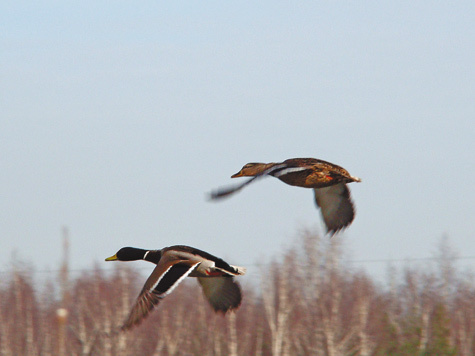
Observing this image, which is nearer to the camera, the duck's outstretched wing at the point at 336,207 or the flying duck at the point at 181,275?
the flying duck at the point at 181,275

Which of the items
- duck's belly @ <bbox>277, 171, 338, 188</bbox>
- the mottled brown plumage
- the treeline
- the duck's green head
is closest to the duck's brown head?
the mottled brown plumage

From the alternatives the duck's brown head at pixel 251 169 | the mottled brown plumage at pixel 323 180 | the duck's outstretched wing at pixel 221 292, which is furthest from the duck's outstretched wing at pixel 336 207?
the duck's outstretched wing at pixel 221 292

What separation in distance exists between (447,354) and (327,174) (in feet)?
104

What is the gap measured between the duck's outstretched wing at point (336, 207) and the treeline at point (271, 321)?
97.7ft

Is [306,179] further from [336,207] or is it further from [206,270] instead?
[206,270]

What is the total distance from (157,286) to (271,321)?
111ft

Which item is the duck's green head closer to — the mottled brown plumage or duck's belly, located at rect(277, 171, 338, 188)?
the mottled brown plumage

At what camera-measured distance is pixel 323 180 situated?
11.9 m

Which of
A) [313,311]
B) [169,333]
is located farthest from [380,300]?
[169,333]

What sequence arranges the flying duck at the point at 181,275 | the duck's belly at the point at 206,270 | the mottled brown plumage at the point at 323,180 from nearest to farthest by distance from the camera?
the flying duck at the point at 181,275 < the duck's belly at the point at 206,270 < the mottled brown plumage at the point at 323,180

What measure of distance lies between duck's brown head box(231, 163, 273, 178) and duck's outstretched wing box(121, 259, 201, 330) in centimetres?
163

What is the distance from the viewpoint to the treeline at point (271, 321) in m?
A: 43.6

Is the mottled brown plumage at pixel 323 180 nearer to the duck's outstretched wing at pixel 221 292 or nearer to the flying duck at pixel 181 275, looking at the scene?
the flying duck at pixel 181 275

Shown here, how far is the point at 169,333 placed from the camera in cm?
4556
